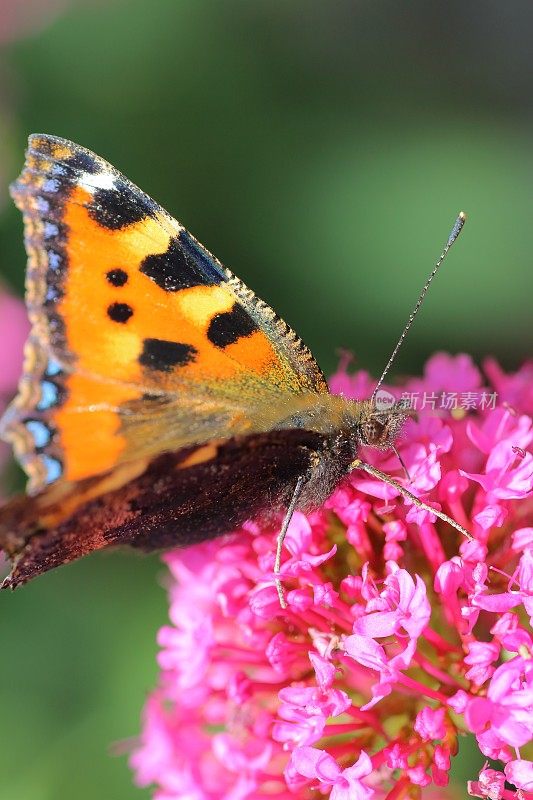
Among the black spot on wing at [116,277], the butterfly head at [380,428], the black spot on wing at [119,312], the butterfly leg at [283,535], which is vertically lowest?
the butterfly leg at [283,535]

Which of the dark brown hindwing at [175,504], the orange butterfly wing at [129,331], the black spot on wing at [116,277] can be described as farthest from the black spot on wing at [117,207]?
the dark brown hindwing at [175,504]

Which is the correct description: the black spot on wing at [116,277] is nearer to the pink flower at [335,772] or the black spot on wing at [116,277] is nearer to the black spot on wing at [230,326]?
the black spot on wing at [230,326]

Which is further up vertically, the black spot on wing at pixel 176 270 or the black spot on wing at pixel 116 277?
the black spot on wing at pixel 176 270

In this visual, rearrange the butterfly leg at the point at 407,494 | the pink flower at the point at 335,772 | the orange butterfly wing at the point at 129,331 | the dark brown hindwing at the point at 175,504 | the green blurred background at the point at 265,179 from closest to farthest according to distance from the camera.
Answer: the dark brown hindwing at the point at 175,504 < the pink flower at the point at 335,772 < the butterfly leg at the point at 407,494 < the orange butterfly wing at the point at 129,331 < the green blurred background at the point at 265,179

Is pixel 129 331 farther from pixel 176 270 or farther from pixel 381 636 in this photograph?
pixel 381 636

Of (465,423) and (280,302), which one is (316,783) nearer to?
(465,423)

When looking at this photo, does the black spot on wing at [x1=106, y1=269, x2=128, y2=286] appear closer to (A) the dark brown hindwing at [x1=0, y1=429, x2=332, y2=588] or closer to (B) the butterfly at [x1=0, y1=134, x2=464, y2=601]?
(B) the butterfly at [x1=0, y1=134, x2=464, y2=601]

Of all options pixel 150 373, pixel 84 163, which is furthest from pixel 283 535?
pixel 84 163
